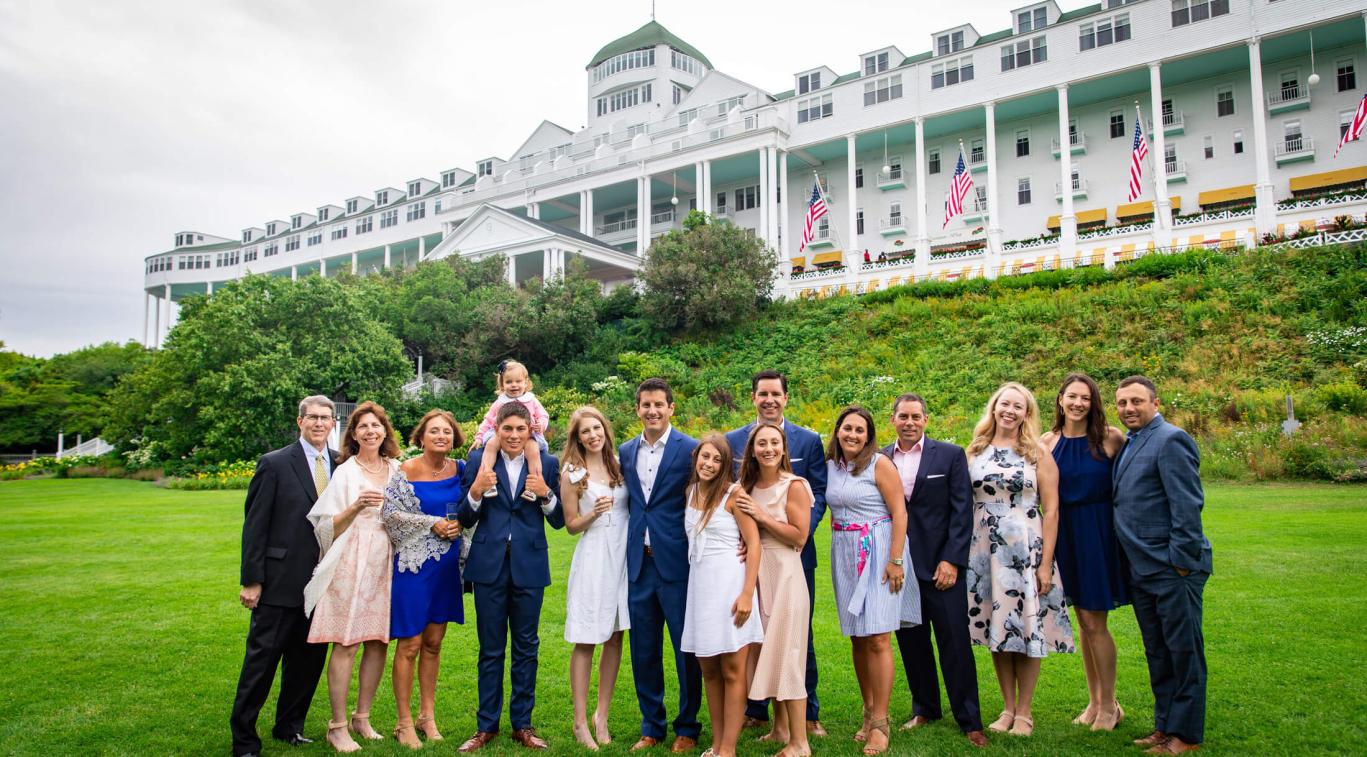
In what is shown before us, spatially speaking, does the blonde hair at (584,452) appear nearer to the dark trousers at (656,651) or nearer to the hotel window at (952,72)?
the dark trousers at (656,651)

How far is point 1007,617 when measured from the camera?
5391mm

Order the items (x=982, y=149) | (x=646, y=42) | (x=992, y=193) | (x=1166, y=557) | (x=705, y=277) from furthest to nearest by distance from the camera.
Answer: (x=646, y=42)
(x=982, y=149)
(x=992, y=193)
(x=705, y=277)
(x=1166, y=557)

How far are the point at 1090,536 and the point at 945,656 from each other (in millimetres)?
1298

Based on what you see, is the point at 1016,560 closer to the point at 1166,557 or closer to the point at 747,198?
the point at 1166,557

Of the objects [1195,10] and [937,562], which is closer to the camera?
[937,562]

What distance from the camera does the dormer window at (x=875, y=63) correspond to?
38.0 meters

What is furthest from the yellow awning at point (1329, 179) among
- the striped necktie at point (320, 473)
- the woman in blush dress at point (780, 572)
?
the striped necktie at point (320, 473)

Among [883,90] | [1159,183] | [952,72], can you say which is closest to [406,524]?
[1159,183]

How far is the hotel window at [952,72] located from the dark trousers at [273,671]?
118 ft

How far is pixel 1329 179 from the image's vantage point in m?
30.1

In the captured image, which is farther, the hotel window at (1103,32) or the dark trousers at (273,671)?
the hotel window at (1103,32)

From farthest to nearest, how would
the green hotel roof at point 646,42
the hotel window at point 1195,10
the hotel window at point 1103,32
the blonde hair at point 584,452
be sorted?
1. the green hotel roof at point 646,42
2. the hotel window at point 1103,32
3. the hotel window at point 1195,10
4. the blonde hair at point 584,452

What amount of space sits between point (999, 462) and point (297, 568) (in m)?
4.87

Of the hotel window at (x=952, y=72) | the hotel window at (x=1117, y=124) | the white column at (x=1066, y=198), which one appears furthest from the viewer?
the hotel window at (x=1117, y=124)
